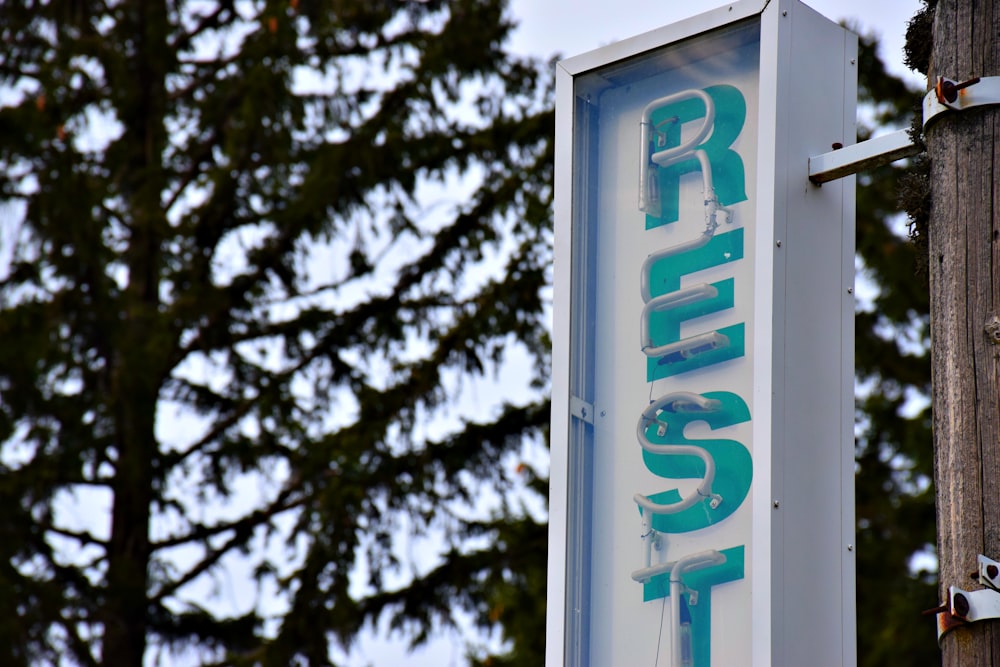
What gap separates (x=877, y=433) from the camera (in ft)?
49.0

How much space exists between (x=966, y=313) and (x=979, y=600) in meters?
0.63

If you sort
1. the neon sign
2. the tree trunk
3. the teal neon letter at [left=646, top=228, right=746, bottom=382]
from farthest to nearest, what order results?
the tree trunk
the teal neon letter at [left=646, top=228, right=746, bottom=382]
the neon sign

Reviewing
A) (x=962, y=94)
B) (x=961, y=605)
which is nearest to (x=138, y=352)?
(x=962, y=94)

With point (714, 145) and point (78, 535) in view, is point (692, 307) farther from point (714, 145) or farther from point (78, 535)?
point (78, 535)

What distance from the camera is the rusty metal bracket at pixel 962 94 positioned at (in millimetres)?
3455

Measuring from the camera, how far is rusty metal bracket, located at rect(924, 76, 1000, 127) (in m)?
3.46

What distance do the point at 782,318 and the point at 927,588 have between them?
33.5ft

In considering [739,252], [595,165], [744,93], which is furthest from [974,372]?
[595,165]

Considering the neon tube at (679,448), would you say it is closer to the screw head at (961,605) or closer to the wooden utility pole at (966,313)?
the wooden utility pole at (966,313)

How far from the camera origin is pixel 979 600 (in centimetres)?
316

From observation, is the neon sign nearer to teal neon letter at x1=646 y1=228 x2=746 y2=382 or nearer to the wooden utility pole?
teal neon letter at x1=646 y1=228 x2=746 y2=382

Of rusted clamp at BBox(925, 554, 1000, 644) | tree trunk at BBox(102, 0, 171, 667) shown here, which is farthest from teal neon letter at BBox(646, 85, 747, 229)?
tree trunk at BBox(102, 0, 171, 667)

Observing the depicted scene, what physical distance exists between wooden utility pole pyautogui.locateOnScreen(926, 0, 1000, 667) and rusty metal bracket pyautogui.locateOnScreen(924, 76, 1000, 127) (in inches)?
0.8

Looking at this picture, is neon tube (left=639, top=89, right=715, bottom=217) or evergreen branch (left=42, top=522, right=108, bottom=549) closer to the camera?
neon tube (left=639, top=89, right=715, bottom=217)
